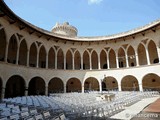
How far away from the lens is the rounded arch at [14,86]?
1001 inches

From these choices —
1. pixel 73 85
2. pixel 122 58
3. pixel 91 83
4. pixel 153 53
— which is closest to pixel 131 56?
pixel 122 58

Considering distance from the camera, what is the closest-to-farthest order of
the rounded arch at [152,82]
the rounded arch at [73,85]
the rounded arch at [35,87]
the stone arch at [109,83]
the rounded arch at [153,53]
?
1. the rounded arch at [152,82]
2. the rounded arch at [153,53]
3. the rounded arch at [35,87]
4. the stone arch at [109,83]
5. the rounded arch at [73,85]

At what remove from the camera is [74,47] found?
29641mm

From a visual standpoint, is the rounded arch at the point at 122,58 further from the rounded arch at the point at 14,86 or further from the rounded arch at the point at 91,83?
the rounded arch at the point at 14,86

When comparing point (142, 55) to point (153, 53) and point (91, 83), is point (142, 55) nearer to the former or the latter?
point (153, 53)

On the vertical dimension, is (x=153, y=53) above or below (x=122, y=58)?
above

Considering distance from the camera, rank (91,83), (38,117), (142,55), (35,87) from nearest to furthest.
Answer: (38,117) → (142,55) → (35,87) → (91,83)

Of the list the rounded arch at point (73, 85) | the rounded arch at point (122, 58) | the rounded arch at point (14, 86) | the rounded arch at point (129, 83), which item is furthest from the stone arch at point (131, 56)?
the rounded arch at point (14, 86)

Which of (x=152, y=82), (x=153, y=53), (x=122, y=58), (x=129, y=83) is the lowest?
(x=129, y=83)

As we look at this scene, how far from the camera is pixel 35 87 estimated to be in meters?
29.4

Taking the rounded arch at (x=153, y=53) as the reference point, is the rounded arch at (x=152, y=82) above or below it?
below

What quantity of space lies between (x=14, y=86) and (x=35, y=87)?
4321mm

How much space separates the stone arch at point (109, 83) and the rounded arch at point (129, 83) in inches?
65.4

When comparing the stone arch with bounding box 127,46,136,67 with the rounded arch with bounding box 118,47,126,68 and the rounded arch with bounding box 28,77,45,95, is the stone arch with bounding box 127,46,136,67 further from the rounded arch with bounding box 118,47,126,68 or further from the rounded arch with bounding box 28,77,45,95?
the rounded arch with bounding box 28,77,45,95
